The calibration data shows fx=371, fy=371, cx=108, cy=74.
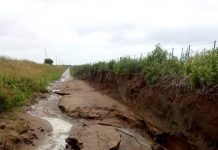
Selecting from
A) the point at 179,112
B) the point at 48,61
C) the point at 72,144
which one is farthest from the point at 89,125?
the point at 48,61

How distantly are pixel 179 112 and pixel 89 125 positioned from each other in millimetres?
2984

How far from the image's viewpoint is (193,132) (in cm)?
901

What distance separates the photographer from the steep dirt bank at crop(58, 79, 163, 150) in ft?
31.6

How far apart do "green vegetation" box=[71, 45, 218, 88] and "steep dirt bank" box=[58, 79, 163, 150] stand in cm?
165

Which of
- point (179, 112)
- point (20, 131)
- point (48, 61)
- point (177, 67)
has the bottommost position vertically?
point (20, 131)

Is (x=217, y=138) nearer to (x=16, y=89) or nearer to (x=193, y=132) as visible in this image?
(x=193, y=132)

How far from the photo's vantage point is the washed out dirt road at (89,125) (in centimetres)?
974

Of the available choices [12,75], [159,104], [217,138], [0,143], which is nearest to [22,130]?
[0,143]

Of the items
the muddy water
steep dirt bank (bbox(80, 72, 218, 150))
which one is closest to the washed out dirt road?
the muddy water

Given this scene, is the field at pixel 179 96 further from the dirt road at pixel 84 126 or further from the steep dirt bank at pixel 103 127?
the dirt road at pixel 84 126

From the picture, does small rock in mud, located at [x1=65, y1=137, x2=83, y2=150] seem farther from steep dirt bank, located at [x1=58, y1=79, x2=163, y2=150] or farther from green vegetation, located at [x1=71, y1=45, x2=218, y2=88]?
green vegetation, located at [x1=71, y1=45, x2=218, y2=88]

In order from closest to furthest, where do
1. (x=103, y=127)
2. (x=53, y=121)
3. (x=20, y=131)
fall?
(x=20, y=131)
(x=103, y=127)
(x=53, y=121)

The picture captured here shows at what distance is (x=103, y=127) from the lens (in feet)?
36.8

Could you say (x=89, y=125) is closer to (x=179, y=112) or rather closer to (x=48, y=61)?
(x=179, y=112)
